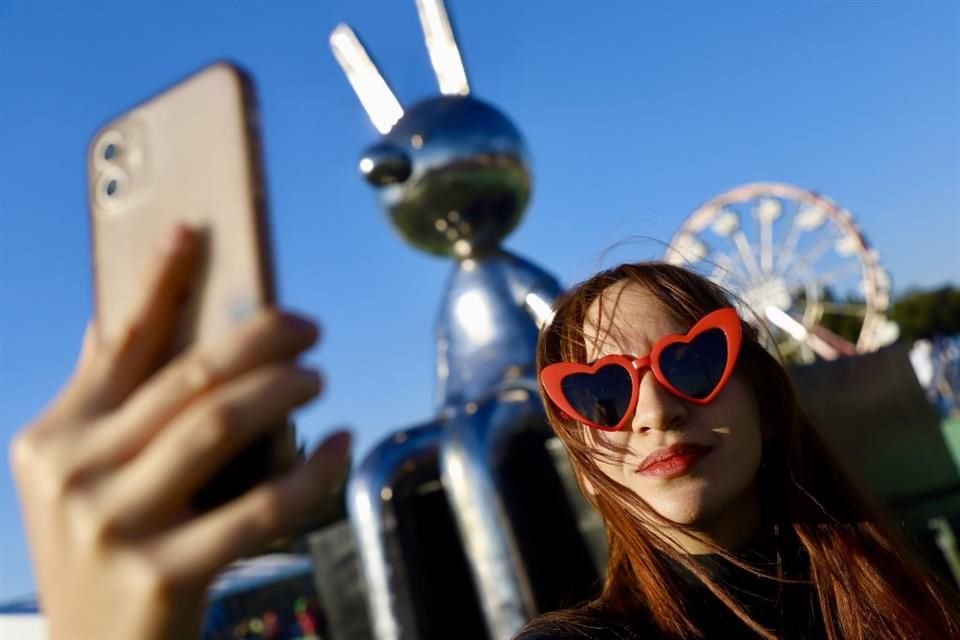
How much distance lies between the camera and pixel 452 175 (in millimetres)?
3477

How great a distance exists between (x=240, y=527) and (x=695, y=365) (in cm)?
78

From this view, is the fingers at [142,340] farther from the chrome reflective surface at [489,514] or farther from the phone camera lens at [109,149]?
the chrome reflective surface at [489,514]

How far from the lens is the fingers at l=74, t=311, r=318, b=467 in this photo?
18.1 inches

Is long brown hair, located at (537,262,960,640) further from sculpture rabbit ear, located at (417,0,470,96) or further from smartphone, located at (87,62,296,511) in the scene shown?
sculpture rabbit ear, located at (417,0,470,96)

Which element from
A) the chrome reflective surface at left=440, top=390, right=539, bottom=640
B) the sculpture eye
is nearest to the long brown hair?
the chrome reflective surface at left=440, top=390, right=539, bottom=640

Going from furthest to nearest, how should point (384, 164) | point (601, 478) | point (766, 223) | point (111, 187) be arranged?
point (766, 223), point (384, 164), point (601, 478), point (111, 187)

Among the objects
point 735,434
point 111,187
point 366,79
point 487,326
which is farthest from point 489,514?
point 111,187

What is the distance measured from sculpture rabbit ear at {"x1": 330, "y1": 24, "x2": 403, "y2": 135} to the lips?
2.94 m

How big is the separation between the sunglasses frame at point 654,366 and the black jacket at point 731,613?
218 mm

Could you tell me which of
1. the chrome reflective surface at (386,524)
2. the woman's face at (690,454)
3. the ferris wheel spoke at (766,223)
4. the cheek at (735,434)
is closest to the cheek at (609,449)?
the woman's face at (690,454)

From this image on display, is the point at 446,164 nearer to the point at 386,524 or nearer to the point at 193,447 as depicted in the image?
the point at 386,524

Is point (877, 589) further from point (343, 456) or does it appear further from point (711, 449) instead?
point (343, 456)

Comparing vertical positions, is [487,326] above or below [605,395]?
above

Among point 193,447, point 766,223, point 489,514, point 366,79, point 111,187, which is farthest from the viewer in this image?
point 766,223
